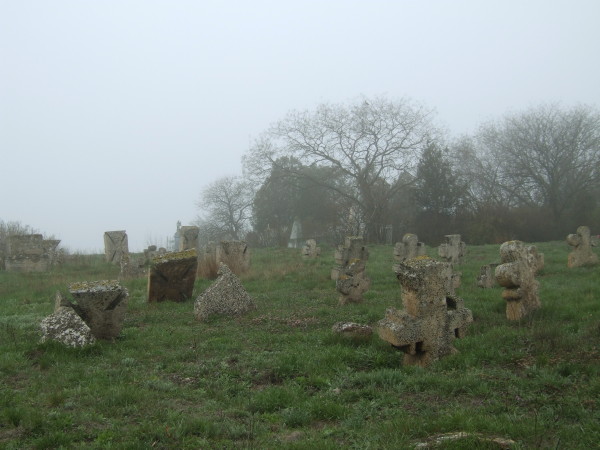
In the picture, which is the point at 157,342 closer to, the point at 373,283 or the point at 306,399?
the point at 306,399

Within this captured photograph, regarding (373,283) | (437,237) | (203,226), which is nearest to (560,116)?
(437,237)

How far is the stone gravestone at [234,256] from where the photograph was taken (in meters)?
16.9

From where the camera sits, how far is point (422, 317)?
6668 millimetres

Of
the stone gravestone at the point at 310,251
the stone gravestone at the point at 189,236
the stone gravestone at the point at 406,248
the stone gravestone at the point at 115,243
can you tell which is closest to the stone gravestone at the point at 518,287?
the stone gravestone at the point at 406,248

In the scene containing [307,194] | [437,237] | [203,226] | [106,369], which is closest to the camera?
[106,369]

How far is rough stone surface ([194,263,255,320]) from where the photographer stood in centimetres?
979

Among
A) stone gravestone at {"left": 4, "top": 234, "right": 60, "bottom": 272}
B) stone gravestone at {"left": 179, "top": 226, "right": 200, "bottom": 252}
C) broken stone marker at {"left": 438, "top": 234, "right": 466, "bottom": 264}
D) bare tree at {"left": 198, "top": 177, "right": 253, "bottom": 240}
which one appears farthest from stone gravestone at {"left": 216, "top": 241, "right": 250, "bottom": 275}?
bare tree at {"left": 198, "top": 177, "right": 253, "bottom": 240}

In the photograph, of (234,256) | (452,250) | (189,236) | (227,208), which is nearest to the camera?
(234,256)

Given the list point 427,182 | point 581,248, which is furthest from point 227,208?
point 581,248

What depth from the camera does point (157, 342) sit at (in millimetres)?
8023

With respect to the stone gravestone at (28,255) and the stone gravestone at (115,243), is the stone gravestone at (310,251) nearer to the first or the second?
the stone gravestone at (115,243)

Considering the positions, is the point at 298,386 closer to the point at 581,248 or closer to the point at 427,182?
the point at 581,248

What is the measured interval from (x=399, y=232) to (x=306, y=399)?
1369 inches

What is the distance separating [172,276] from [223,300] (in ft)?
7.86
